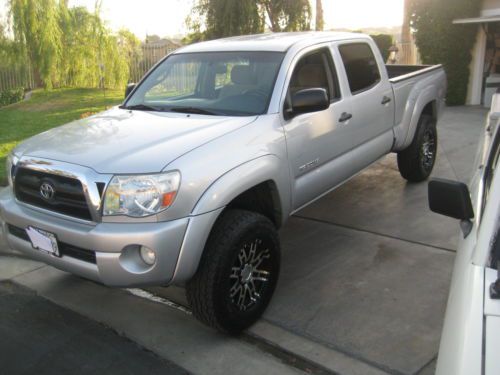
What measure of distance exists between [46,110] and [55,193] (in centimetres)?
1082

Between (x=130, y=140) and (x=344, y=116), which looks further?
(x=344, y=116)

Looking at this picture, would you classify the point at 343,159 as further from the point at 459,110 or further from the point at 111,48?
the point at 111,48

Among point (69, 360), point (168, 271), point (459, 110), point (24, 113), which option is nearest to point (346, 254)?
point (168, 271)

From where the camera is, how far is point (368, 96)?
16.6 ft

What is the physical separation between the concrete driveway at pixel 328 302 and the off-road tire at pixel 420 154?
634mm

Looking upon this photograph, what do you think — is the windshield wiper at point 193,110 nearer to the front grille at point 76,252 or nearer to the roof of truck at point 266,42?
the roof of truck at point 266,42

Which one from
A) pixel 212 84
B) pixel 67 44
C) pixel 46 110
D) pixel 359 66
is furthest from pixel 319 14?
pixel 212 84

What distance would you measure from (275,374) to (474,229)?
57.7 inches

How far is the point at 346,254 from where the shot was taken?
4656mm

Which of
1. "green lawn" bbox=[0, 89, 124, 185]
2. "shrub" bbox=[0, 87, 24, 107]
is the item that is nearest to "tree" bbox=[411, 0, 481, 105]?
"green lawn" bbox=[0, 89, 124, 185]

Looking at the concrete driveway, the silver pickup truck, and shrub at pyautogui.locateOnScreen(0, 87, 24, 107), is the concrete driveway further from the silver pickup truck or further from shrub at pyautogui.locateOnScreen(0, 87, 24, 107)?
shrub at pyautogui.locateOnScreen(0, 87, 24, 107)

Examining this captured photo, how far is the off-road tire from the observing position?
243 inches

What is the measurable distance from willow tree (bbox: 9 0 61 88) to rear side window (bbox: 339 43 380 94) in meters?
11.9

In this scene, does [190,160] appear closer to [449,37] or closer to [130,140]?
[130,140]
